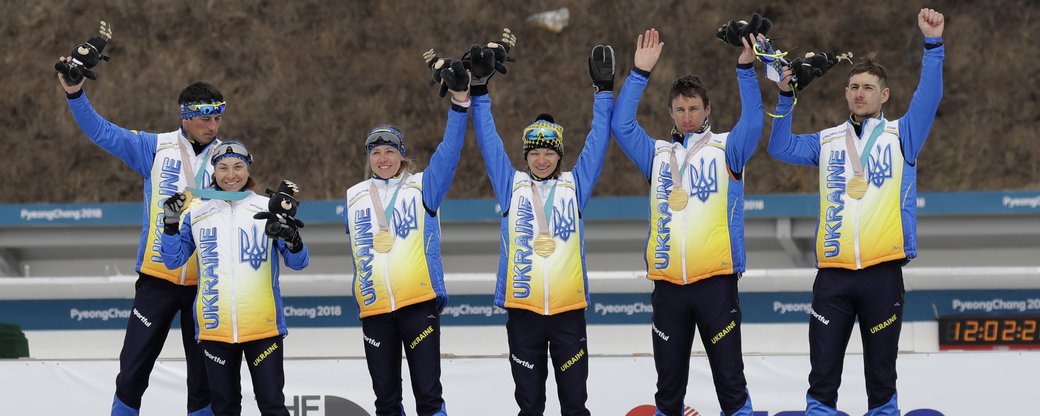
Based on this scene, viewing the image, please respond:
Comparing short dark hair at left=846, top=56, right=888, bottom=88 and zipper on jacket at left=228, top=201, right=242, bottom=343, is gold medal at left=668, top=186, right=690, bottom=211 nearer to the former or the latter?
short dark hair at left=846, top=56, right=888, bottom=88

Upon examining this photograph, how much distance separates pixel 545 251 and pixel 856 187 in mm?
1601

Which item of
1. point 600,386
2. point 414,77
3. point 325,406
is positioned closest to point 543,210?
point 600,386

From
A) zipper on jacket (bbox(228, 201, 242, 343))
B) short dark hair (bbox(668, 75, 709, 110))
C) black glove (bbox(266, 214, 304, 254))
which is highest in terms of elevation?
short dark hair (bbox(668, 75, 709, 110))

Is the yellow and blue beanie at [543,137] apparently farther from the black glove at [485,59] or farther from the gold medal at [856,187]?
the gold medal at [856,187]

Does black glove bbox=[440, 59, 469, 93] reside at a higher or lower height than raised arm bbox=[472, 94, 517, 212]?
higher

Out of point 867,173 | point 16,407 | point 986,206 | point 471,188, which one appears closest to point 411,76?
point 471,188

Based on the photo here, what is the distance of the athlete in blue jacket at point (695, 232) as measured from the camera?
6.10 metres

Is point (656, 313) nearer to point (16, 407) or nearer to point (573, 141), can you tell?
point (16, 407)

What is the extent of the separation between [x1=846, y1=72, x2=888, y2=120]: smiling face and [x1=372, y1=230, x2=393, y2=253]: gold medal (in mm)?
2461

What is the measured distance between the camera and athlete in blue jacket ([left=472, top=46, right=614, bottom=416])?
6.06 meters

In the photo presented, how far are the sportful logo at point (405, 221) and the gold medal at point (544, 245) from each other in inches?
25.3

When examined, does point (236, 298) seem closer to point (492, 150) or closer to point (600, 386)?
point (492, 150)

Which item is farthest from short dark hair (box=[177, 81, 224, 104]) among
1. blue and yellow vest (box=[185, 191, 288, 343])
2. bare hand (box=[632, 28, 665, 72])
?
bare hand (box=[632, 28, 665, 72])

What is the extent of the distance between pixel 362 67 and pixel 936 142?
838cm
